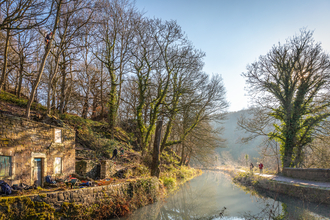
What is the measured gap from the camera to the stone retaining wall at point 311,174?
39.6 feet

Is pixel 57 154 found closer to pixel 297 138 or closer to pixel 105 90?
pixel 105 90

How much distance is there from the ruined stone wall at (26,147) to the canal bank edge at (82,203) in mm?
1776


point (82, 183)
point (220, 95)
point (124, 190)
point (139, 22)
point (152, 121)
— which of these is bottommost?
point (124, 190)

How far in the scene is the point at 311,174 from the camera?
1312 cm

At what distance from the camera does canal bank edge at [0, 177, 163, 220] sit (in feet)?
18.6

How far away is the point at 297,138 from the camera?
1702cm

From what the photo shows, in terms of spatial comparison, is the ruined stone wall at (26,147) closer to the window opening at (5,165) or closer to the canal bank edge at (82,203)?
the window opening at (5,165)

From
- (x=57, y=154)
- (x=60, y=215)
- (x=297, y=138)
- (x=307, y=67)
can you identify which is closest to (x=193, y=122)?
(x=297, y=138)

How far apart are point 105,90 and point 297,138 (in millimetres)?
19444

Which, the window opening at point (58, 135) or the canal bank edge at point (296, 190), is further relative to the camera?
the canal bank edge at point (296, 190)

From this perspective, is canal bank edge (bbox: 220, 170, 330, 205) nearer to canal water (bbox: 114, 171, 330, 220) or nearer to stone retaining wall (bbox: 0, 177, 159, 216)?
canal water (bbox: 114, 171, 330, 220)

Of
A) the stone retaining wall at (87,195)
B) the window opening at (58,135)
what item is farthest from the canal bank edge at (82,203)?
the window opening at (58,135)

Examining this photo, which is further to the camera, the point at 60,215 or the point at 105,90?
the point at 105,90

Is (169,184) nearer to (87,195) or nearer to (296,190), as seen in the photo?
(296,190)
